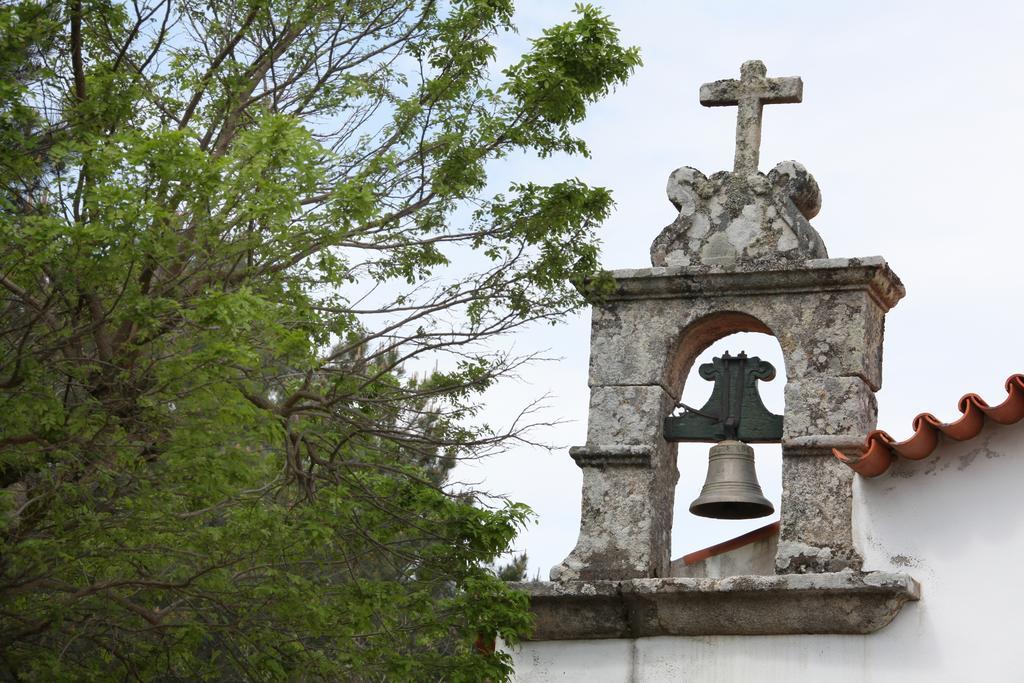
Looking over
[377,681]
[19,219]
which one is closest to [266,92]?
[19,219]

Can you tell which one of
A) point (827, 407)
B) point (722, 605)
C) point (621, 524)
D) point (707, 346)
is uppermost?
point (707, 346)

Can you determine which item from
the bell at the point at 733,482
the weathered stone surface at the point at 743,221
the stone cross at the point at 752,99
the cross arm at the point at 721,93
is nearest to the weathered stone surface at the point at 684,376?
the weathered stone surface at the point at 743,221

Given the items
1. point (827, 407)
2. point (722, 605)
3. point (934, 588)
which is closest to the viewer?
point (934, 588)

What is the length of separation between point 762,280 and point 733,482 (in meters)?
0.87

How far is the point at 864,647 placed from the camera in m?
6.27

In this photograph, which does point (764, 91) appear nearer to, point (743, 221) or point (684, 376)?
point (743, 221)

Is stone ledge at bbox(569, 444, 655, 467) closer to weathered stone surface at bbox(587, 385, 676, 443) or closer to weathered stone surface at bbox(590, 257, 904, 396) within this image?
weathered stone surface at bbox(587, 385, 676, 443)

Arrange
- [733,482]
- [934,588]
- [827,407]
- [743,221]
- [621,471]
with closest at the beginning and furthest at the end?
[934,588] < [827,407] < [733,482] < [621,471] < [743,221]

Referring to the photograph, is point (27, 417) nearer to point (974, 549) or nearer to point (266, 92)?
point (266, 92)

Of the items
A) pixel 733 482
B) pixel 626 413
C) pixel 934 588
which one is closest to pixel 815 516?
pixel 733 482

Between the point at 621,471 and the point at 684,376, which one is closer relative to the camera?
the point at 621,471

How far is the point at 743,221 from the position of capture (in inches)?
282

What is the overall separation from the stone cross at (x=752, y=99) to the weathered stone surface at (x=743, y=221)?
118 mm

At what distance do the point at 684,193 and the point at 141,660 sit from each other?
3440mm
